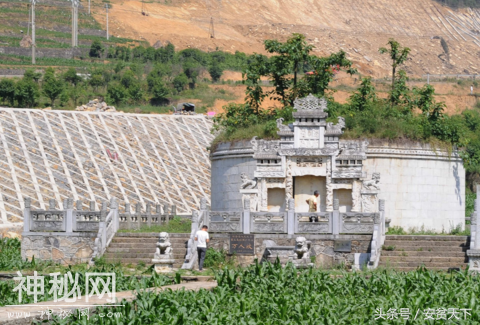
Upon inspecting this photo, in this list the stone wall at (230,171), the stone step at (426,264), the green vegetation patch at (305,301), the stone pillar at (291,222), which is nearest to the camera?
the green vegetation patch at (305,301)

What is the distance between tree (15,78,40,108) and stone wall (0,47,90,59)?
25.2 meters

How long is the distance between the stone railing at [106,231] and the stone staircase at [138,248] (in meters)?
0.16

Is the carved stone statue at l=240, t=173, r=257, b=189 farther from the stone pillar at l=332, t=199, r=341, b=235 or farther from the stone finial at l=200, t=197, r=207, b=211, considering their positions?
the stone pillar at l=332, t=199, r=341, b=235

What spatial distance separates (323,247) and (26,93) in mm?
49888

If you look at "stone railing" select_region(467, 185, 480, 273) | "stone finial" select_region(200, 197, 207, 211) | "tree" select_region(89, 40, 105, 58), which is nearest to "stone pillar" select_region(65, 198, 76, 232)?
"stone finial" select_region(200, 197, 207, 211)

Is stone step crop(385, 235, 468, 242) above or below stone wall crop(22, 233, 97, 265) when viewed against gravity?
above

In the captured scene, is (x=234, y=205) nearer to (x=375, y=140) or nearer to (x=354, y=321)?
(x=375, y=140)

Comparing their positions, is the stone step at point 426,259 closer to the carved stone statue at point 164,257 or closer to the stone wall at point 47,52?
the carved stone statue at point 164,257

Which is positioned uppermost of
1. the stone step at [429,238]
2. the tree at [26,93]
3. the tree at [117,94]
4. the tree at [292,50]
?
the tree at [117,94]

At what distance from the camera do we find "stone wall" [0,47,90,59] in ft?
316

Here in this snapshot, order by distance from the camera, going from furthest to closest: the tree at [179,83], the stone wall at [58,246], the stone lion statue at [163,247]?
the tree at [179,83] → the stone wall at [58,246] → the stone lion statue at [163,247]

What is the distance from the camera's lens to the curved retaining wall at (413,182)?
1237 inches

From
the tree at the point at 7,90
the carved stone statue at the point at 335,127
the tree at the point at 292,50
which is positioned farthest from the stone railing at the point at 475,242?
the tree at the point at 7,90

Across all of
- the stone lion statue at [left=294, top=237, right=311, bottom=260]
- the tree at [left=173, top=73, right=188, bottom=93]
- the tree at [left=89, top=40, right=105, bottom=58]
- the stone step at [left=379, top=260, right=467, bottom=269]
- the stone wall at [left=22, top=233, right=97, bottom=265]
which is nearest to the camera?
the stone lion statue at [left=294, top=237, right=311, bottom=260]
